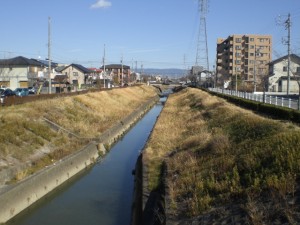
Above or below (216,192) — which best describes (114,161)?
below

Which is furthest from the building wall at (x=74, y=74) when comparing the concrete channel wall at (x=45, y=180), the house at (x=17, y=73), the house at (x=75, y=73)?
the concrete channel wall at (x=45, y=180)

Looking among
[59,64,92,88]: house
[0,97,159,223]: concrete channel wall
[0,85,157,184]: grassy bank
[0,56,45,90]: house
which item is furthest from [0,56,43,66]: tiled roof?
[0,97,159,223]: concrete channel wall

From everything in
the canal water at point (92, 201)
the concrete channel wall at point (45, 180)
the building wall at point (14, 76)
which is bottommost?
the canal water at point (92, 201)

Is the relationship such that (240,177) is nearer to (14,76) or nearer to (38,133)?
(38,133)

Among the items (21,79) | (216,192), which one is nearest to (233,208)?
(216,192)

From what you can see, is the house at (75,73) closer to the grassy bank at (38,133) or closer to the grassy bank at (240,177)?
the grassy bank at (38,133)

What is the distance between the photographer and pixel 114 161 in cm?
2114

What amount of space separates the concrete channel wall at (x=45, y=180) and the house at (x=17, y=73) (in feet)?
166

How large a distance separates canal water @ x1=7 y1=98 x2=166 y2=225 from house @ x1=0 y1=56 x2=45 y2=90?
53.5 m

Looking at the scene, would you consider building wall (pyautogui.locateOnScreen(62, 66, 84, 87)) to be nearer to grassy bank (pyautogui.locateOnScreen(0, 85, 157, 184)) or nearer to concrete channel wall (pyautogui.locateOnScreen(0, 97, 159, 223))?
grassy bank (pyautogui.locateOnScreen(0, 85, 157, 184))

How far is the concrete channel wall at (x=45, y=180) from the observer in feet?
37.6

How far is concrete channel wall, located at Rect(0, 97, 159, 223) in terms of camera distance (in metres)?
11.5

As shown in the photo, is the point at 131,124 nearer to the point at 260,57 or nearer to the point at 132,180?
the point at 132,180

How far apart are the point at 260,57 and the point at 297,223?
10503 cm
